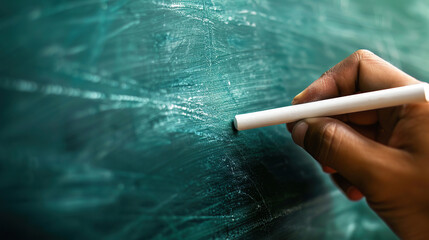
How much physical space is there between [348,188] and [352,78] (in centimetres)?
22

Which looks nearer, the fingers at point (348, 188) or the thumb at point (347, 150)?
the thumb at point (347, 150)

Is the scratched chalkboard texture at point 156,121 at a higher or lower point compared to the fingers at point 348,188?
higher

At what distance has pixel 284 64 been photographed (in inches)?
24.4

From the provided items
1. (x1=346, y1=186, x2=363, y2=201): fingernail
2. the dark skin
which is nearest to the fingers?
(x1=346, y1=186, x2=363, y2=201): fingernail

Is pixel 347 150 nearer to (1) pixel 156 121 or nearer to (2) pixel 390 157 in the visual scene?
(2) pixel 390 157

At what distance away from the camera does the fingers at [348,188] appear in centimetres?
65

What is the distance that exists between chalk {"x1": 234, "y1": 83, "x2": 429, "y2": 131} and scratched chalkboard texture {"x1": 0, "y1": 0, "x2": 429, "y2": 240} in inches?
1.6

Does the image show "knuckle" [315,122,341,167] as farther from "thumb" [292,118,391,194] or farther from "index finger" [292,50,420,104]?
"index finger" [292,50,420,104]

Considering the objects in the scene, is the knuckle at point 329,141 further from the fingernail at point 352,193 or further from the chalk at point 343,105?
the fingernail at point 352,193

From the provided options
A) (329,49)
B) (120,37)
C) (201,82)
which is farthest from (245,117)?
(329,49)

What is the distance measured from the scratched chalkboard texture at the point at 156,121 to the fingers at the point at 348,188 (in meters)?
0.03

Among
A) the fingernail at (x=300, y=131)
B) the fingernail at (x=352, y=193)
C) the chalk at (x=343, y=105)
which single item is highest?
the chalk at (x=343, y=105)

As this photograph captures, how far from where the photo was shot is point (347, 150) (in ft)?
1.51

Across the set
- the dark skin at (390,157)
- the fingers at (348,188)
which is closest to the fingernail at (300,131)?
the dark skin at (390,157)
